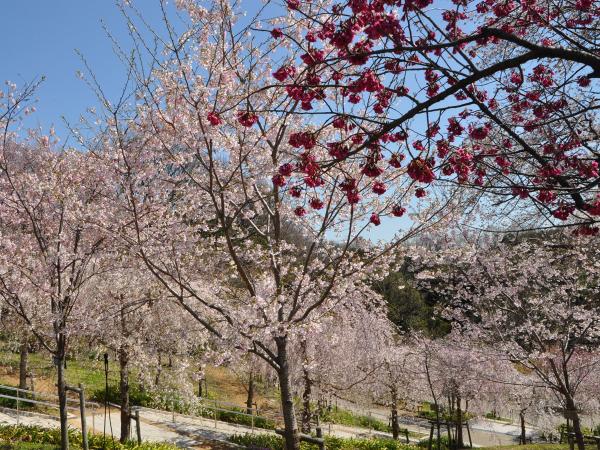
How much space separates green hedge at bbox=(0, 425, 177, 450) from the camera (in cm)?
1045

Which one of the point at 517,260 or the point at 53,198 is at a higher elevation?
the point at 53,198

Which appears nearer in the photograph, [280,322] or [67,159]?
[280,322]

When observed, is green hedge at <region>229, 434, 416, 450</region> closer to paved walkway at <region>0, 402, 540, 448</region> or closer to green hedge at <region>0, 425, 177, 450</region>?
paved walkway at <region>0, 402, 540, 448</region>

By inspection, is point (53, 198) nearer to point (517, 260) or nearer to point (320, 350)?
point (517, 260)

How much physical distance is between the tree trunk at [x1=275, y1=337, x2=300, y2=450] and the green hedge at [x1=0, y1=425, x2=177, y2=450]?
651 centimetres

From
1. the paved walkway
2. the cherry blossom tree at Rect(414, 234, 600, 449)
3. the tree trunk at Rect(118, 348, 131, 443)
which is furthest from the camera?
the paved walkway

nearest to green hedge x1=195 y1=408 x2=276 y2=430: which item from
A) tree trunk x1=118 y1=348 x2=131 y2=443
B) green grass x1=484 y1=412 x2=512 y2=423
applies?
tree trunk x1=118 y1=348 x2=131 y2=443

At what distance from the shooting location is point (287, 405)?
5555 millimetres

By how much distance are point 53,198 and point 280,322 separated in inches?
189

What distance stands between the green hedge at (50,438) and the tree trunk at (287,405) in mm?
6508

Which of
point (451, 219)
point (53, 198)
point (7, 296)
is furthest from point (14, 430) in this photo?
point (451, 219)

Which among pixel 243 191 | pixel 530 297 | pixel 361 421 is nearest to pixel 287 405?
pixel 243 191

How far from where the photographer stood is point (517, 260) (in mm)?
10828

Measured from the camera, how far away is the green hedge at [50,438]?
412 inches
